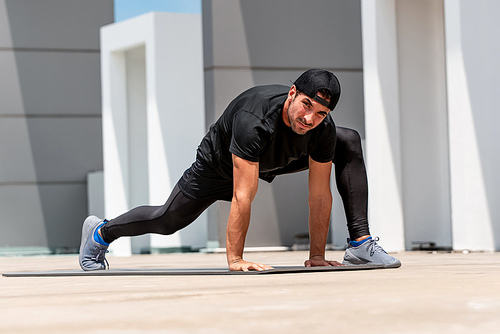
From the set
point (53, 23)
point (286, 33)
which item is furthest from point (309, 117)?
point (53, 23)

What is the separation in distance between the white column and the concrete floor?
400 cm

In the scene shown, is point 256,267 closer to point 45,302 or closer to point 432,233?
point 45,302

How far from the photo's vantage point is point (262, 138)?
3.14 metres

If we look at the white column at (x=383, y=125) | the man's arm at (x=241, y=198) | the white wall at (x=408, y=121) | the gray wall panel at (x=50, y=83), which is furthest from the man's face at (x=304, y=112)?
the gray wall panel at (x=50, y=83)

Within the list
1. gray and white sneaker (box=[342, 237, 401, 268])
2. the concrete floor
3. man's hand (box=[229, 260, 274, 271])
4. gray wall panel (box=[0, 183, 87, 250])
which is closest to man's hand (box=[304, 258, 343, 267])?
gray and white sneaker (box=[342, 237, 401, 268])

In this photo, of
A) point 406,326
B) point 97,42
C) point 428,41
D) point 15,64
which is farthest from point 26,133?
point 406,326

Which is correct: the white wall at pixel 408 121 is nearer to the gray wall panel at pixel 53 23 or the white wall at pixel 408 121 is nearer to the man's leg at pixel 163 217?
the man's leg at pixel 163 217

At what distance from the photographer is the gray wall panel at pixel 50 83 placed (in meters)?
11.4

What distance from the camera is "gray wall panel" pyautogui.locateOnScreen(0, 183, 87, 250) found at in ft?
37.1

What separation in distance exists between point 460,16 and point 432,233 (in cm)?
218

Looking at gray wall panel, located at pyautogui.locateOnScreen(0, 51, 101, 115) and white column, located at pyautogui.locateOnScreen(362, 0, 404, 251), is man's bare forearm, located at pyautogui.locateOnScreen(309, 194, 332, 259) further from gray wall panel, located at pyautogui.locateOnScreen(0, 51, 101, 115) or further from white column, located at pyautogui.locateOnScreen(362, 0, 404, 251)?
gray wall panel, located at pyautogui.locateOnScreen(0, 51, 101, 115)

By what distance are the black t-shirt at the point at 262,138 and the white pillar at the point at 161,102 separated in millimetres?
4876

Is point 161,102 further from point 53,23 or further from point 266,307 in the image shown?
point 266,307

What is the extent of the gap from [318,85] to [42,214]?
929 cm
